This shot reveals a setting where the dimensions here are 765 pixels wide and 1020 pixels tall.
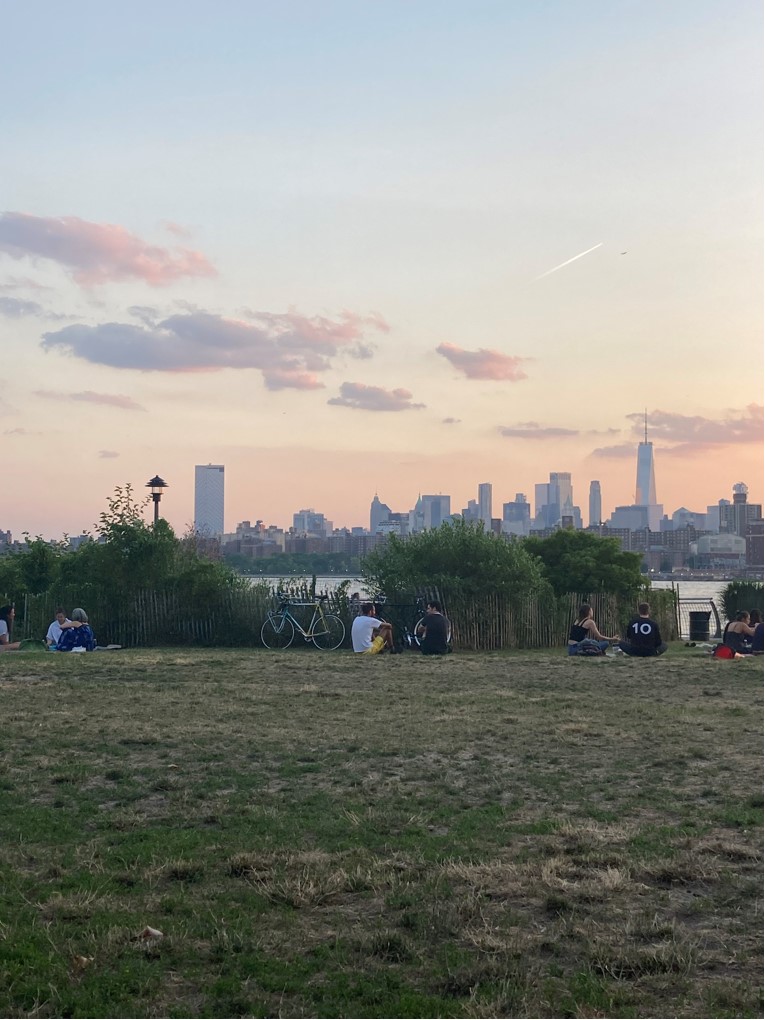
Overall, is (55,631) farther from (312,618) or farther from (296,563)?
(296,563)

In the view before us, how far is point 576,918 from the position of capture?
517cm

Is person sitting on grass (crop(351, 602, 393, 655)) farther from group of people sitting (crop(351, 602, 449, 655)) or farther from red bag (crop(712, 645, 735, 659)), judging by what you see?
red bag (crop(712, 645, 735, 659))

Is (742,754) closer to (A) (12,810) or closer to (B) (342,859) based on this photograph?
(B) (342,859)

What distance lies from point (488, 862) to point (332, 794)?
204cm

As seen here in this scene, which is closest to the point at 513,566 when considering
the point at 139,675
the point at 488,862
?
the point at 139,675

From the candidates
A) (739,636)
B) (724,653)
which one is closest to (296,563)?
(739,636)

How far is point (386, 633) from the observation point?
22.2 meters

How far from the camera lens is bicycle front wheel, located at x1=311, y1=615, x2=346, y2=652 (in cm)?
2391

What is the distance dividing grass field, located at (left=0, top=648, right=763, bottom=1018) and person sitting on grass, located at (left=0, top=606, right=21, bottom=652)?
9.90 meters

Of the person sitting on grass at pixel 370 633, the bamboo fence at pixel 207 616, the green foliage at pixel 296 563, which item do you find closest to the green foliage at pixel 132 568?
the bamboo fence at pixel 207 616

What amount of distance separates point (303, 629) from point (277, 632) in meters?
0.57

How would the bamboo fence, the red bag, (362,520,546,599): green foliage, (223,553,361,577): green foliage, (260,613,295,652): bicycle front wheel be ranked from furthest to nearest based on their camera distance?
(223,553,361,577): green foliage, (362,520,546,599): green foliage, the bamboo fence, (260,613,295,652): bicycle front wheel, the red bag

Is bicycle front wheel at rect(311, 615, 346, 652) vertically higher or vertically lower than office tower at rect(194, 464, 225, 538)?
lower

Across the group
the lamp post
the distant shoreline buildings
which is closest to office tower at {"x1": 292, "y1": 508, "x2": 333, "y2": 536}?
the distant shoreline buildings
